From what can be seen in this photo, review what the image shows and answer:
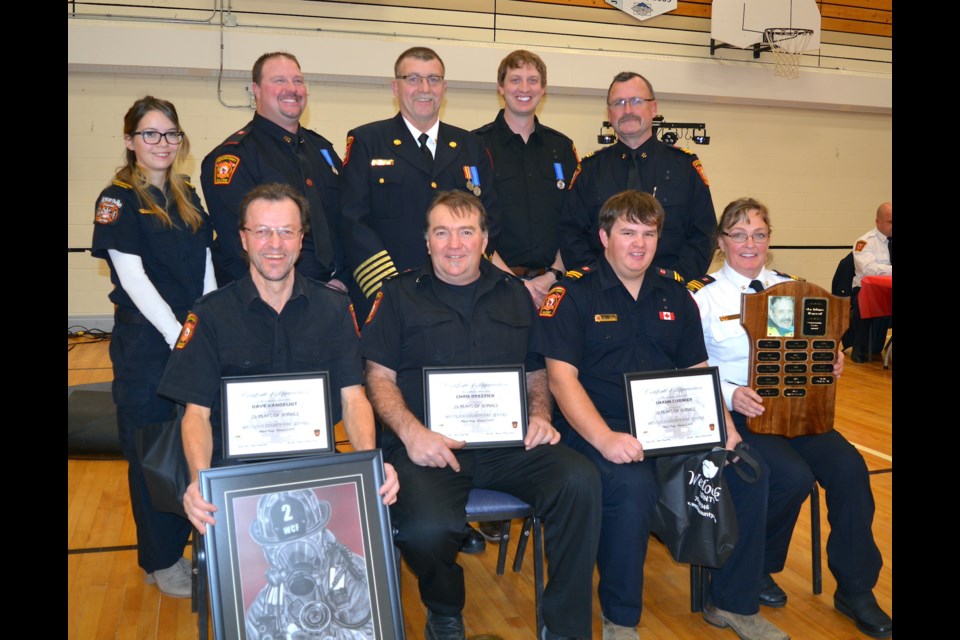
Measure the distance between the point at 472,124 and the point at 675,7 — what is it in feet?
9.93

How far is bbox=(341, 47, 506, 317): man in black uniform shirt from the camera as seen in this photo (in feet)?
11.9

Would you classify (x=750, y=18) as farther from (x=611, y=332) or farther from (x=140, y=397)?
Answer: (x=140, y=397)

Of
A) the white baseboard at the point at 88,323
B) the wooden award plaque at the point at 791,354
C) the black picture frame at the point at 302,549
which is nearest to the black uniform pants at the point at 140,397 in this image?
the black picture frame at the point at 302,549

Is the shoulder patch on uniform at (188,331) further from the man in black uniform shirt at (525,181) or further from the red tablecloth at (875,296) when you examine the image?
the red tablecloth at (875,296)

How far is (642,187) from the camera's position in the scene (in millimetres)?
3934

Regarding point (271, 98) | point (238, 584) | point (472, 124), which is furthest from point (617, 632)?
point (472, 124)

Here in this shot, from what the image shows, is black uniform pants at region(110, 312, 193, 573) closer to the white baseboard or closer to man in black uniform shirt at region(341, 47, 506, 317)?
man in black uniform shirt at region(341, 47, 506, 317)

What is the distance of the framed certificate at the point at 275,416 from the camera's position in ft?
8.32

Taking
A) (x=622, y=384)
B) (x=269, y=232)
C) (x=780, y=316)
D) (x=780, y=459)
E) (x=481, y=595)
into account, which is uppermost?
(x=269, y=232)

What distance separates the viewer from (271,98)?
11.8 ft

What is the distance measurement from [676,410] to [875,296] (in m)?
6.09

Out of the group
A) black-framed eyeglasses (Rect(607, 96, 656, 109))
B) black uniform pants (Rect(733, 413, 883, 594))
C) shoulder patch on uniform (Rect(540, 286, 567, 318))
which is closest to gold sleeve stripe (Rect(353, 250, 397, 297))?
shoulder patch on uniform (Rect(540, 286, 567, 318))

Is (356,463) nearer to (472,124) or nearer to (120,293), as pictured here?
(120,293)

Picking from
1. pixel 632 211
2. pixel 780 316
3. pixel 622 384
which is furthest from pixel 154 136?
pixel 780 316
